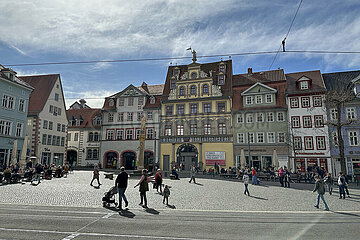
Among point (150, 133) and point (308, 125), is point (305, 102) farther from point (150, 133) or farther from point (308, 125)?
point (150, 133)

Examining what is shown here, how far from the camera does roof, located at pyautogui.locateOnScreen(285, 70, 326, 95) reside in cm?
3381

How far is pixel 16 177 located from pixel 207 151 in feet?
79.2

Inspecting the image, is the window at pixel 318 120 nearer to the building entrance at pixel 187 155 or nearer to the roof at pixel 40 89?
the building entrance at pixel 187 155

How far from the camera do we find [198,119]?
38906mm

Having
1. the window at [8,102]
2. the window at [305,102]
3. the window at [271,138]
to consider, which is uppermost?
the window at [305,102]

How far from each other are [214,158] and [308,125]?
43.8ft

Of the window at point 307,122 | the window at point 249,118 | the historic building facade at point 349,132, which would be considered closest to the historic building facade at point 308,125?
the window at point 307,122

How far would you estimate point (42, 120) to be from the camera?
127ft

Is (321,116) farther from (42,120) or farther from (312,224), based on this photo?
(42,120)

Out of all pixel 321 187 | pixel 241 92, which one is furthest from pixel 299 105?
pixel 321 187

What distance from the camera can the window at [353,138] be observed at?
101 ft

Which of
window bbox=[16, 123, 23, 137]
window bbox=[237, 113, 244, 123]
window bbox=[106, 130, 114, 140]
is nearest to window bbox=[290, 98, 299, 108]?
window bbox=[237, 113, 244, 123]

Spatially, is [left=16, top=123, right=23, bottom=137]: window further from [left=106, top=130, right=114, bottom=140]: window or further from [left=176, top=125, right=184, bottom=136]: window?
[left=176, top=125, right=184, bottom=136]: window

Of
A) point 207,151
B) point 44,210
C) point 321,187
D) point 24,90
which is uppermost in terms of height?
point 24,90
